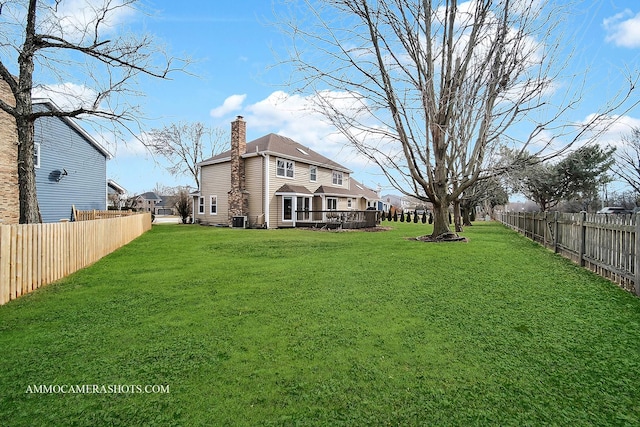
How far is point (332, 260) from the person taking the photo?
822 centimetres

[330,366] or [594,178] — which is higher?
[594,178]

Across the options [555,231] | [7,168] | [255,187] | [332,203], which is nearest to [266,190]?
[255,187]

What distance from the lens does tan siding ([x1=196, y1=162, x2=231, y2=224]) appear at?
2347 centimetres

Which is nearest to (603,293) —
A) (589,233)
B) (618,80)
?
(589,233)

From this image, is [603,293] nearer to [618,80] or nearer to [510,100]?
[618,80]

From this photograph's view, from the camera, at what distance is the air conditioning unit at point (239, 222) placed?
21344mm

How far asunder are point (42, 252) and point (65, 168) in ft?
48.6

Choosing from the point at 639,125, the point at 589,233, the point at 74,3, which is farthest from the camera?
the point at 639,125

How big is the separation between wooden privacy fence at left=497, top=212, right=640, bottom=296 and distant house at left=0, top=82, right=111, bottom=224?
1770 cm

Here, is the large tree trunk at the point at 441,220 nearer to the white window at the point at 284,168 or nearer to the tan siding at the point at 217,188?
the white window at the point at 284,168

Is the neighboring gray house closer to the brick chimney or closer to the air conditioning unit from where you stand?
the brick chimney

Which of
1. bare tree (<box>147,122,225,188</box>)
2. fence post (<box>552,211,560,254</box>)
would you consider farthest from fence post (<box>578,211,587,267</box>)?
bare tree (<box>147,122,225,188</box>)

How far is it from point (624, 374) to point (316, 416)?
2.52 metres

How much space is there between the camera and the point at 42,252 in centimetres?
612
